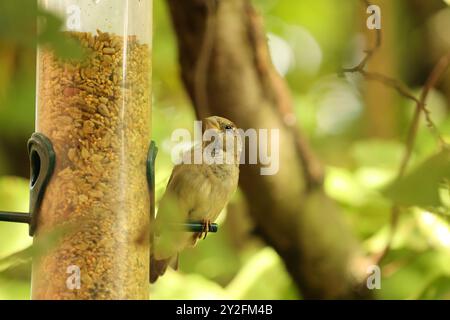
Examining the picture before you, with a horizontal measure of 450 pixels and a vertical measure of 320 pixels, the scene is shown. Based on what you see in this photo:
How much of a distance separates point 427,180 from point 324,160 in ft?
6.78

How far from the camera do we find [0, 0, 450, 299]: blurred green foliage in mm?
1154

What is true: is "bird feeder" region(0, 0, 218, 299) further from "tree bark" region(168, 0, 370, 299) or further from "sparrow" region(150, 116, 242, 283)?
"tree bark" region(168, 0, 370, 299)

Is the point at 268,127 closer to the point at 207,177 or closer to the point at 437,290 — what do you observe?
the point at 207,177

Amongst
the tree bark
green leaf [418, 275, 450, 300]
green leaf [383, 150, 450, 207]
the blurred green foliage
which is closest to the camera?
green leaf [383, 150, 450, 207]

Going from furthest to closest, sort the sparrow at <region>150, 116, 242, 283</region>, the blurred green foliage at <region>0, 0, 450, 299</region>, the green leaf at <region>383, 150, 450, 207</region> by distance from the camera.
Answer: the sparrow at <region>150, 116, 242, 283</region> < the blurred green foliage at <region>0, 0, 450, 299</region> < the green leaf at <region>383, 150, 450, 207</region>

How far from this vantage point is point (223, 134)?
1.77 metres

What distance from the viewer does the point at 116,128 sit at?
1541 millimetres

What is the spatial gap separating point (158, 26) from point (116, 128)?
124cm

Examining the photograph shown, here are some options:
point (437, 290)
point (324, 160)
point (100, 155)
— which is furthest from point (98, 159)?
point (324, 160)

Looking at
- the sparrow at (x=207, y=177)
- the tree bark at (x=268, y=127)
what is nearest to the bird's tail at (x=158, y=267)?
the sparrow at (x=207, y=177)

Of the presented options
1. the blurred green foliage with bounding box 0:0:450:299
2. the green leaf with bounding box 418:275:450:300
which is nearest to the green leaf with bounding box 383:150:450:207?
the blurred green foliage with bounding box 0:0:450:299

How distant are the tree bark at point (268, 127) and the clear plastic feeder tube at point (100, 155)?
1.58 feet

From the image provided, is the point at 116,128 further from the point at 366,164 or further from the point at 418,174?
the point at 366,164

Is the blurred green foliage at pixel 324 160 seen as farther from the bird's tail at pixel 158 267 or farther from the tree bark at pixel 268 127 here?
the bird's tail at pixel 158 267
